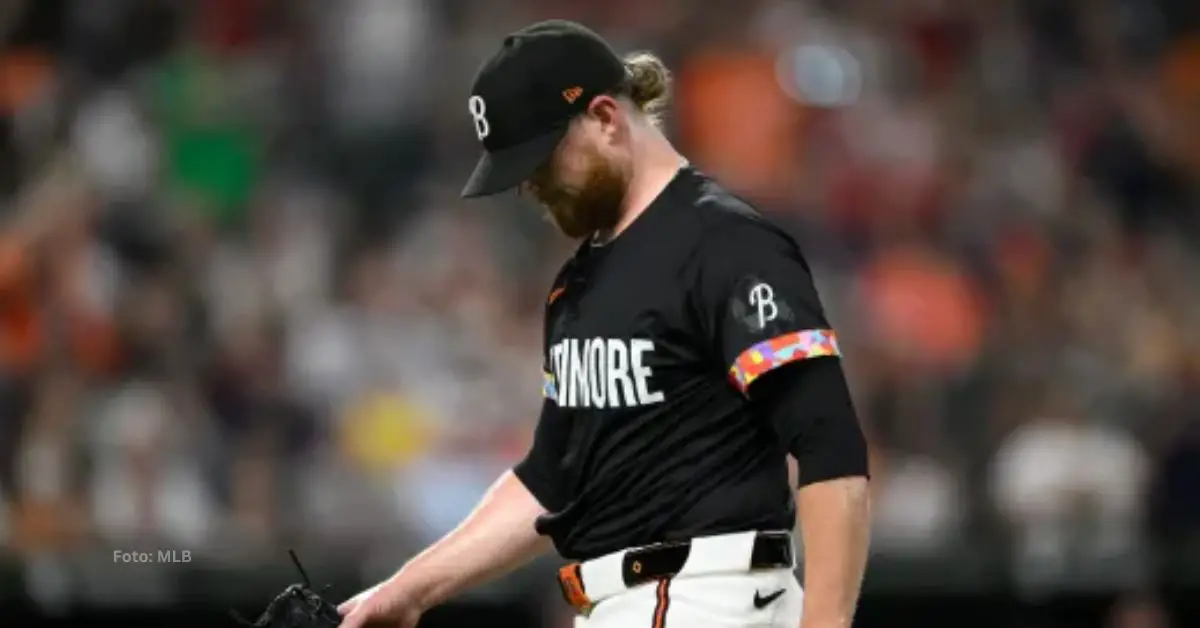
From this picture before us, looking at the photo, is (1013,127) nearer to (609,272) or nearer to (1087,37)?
(1087,37)

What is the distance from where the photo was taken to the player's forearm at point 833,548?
9.55ft

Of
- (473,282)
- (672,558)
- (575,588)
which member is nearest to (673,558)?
(672,558)

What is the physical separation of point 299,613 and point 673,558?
720 mm

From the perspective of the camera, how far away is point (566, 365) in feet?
10.9

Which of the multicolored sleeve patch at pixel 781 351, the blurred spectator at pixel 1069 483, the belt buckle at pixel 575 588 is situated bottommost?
the blurred spectator at pixel 1069 483

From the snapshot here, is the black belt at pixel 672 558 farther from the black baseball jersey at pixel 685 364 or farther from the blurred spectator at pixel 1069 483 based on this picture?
the blurred spectator at pixel 1069 483

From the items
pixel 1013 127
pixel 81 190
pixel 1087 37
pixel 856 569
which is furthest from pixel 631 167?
pixel 1087 37

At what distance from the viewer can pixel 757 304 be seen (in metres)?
3.03

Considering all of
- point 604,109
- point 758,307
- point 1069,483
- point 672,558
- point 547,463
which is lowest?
point 1069,483

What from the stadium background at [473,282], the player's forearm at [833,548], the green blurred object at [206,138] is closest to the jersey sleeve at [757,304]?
the player's forearm at [833,548]

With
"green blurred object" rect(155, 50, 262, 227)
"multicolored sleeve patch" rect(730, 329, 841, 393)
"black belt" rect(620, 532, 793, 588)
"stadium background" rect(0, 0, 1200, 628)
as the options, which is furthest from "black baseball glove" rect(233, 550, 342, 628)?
"green blurred object" rect(155, 50, 262, 227)

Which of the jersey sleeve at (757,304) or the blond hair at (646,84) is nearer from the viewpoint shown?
the jersey sleeve at (757,304)

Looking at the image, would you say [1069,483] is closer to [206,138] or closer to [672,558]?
[206,138]

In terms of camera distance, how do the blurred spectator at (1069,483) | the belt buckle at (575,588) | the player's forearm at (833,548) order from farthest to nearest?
the blurred spectator at (1069,483), the belt buckle at (575,588), the player's forearm at (833,548)
